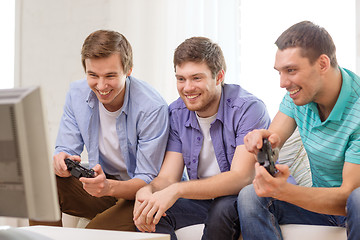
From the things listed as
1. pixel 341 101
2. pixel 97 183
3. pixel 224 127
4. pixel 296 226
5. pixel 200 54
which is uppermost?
pixel 200 54

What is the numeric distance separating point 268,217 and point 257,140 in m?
0.25

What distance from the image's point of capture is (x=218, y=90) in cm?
185

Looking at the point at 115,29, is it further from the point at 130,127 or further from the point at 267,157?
the point at 267,157

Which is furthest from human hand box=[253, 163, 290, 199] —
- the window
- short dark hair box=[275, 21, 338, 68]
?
the window

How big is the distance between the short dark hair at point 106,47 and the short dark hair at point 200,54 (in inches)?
9.1

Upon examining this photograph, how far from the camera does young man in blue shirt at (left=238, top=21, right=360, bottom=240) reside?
1374mm

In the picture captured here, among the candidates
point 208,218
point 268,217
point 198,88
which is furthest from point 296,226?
point 198,88

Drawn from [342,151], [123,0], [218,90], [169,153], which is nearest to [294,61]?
[342,151]

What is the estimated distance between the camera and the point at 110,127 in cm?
195

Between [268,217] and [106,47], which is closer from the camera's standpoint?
[268,217]

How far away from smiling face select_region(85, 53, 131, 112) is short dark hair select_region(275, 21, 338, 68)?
0.70 meters

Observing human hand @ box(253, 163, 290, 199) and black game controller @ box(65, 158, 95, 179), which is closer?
human hand @ box(253, 163, 290, 199)

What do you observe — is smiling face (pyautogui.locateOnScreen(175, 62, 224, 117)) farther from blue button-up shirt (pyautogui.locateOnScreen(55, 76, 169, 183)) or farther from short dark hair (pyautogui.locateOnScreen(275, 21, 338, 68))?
short dark hair (pyautogui.locateOnScreen(275, 21, 338, 68))

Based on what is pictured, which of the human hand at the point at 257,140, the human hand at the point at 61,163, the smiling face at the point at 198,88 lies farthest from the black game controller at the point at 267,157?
the human hand at the point at 61,163
